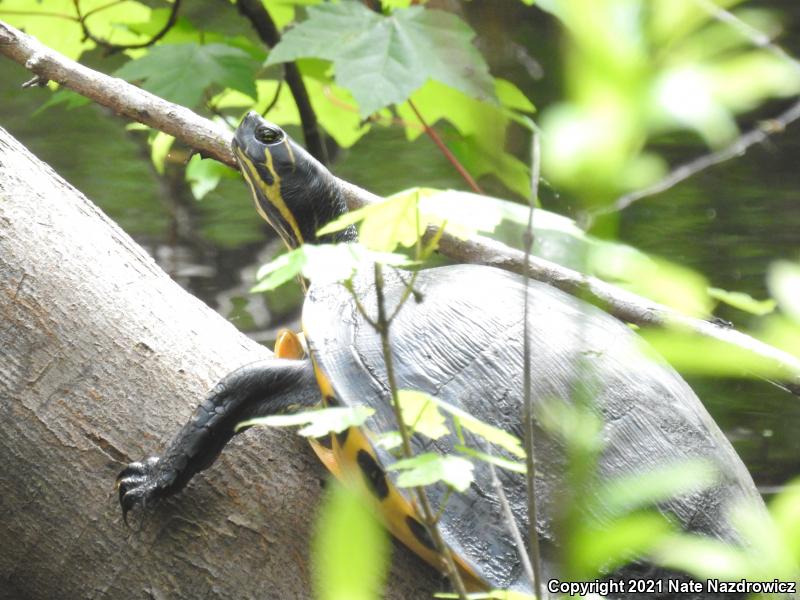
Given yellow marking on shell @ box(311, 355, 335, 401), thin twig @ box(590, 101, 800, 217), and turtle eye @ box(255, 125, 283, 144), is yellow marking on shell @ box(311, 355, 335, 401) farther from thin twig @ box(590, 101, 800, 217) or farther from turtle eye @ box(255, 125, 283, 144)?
thin twig @ box(590, 101, 800, 217)

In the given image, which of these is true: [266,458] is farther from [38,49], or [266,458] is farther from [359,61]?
[38,49]

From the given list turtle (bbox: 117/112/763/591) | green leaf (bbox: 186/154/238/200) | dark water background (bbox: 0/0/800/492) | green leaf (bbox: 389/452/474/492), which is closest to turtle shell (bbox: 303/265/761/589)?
turtle (bbox: 117/112/763/591)

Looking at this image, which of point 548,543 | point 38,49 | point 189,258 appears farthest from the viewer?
point 189,258

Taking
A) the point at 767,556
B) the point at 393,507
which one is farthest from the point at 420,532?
the point at 767,556

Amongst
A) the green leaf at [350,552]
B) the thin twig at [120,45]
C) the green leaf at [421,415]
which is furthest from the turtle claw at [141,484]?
the thin twig at [120,45]

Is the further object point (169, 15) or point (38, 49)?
point (169, 15)

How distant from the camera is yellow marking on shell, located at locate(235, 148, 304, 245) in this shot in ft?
4.62

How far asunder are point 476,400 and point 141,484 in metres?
0.38

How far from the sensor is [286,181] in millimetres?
1468

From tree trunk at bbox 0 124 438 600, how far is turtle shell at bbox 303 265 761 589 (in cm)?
10

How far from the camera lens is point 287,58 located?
141 centimetres

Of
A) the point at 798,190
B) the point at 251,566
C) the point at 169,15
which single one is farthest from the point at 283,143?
the point at 798,190

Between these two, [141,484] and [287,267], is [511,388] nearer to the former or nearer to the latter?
[141,484]

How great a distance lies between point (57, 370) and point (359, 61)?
2.20 ft
